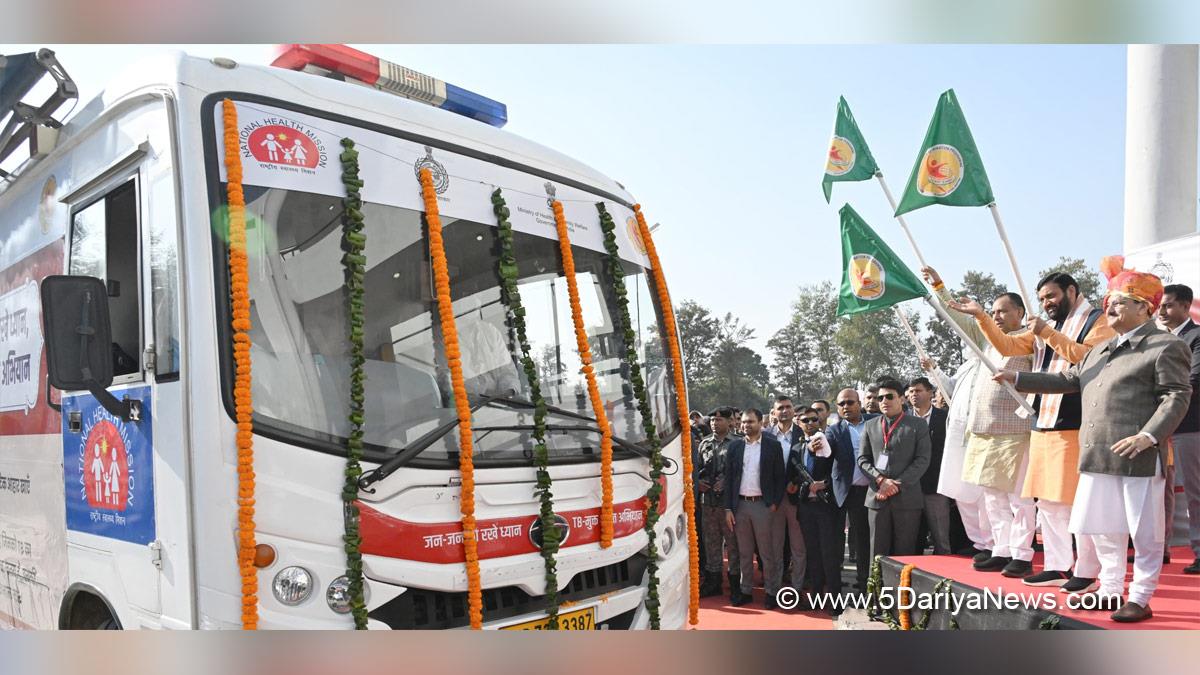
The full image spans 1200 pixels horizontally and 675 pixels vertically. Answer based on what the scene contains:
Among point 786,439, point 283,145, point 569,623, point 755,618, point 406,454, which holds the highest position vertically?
point 283,145

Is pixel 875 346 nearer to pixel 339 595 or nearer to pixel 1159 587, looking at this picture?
pixel 1159 587

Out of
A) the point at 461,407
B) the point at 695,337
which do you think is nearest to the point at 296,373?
the point at 461,407

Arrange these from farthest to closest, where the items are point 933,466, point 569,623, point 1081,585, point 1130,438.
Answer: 1. point 933,466
2. point 1081,585
3. point 1130,438
4. point 569,623

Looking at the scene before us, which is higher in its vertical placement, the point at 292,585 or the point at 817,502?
the point at 292,585

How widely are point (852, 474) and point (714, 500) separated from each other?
119 centimetres

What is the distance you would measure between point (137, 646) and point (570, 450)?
63.9 inches

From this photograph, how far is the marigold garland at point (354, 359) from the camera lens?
2859mm

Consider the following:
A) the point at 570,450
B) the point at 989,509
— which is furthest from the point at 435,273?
the point at 989,509

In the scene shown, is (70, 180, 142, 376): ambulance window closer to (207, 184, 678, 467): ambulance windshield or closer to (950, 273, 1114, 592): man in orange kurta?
(207, 184, 678, 467): ambulance windshield

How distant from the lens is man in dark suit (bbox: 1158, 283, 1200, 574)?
16.8 feet

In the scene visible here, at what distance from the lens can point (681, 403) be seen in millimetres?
4129

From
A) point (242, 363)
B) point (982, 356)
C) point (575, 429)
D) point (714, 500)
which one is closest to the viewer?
point (242, 363)

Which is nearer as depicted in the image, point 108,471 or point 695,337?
point 108,471

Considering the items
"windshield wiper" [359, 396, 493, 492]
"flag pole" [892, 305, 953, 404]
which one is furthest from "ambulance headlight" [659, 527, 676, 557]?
"flag pole" [892, 305, 953, 404]
